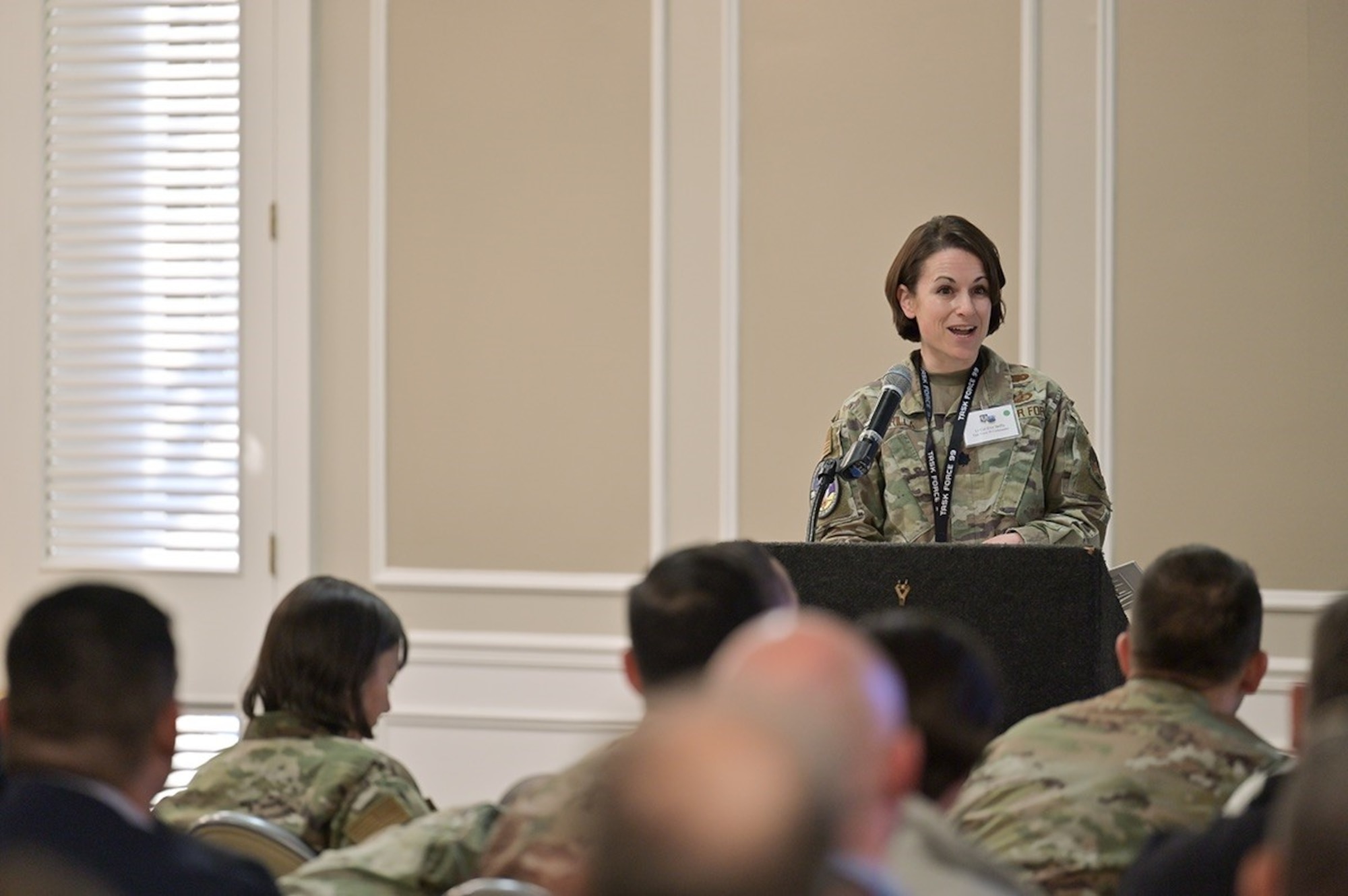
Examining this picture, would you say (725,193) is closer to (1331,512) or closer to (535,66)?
(535,66)

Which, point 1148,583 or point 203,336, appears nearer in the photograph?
point 1148,583

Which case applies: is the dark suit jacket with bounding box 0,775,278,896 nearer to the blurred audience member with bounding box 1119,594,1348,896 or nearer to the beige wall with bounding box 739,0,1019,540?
the blurred audience member with bounding box 1119,594,1348,896

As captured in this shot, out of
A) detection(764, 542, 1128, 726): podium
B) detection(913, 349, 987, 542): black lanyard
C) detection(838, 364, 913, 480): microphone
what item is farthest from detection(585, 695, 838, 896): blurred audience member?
detection(913, 349, 987, 542): black lanyard

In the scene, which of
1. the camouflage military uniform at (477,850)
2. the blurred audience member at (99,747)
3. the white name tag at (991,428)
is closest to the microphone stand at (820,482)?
the white name tag at (991,428)

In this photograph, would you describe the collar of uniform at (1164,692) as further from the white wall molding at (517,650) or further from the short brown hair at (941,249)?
the white wall molding at (517,650)

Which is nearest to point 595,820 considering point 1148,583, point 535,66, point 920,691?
point 920,691

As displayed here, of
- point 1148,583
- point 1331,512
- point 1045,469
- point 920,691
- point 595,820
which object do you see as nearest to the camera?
point 595,820

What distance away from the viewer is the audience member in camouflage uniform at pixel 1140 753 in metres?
1.99

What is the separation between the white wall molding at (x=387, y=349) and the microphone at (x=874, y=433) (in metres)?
1.99

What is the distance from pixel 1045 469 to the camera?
351 centimetres

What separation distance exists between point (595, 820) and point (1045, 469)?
2.77m

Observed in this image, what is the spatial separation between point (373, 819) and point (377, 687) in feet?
1.27

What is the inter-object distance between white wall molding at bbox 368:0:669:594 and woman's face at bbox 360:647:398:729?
2.47 m

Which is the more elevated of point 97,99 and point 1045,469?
point 97,99
